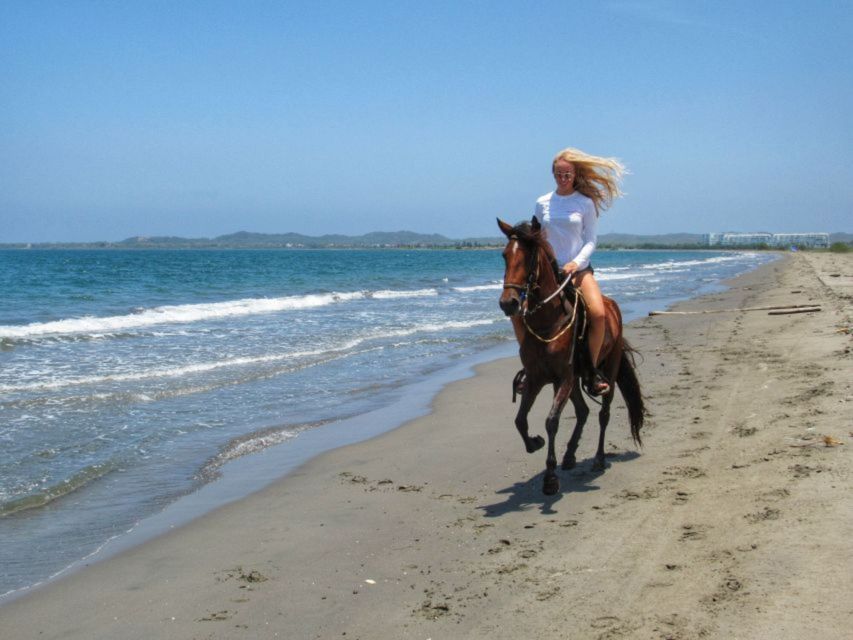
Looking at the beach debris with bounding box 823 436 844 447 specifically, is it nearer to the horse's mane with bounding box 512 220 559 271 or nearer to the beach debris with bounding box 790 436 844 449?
the beach debris with bounding box 790 436 844 449

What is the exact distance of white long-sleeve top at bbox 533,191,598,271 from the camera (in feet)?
22.9

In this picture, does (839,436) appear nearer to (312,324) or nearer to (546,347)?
(546,347)

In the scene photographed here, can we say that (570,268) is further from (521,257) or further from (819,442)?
(819,442)

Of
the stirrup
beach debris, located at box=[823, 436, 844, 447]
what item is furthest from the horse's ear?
A: beach debris, located at box=[823, 436, 844, 447]

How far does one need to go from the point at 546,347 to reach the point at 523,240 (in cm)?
94

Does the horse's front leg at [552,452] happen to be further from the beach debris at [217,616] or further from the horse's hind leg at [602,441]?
the beach debris at [217,616]

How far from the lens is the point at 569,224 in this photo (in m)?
6.97

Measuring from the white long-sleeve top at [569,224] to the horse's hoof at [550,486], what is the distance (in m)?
1.83

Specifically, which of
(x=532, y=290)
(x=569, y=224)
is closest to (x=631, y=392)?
(x=569, y=224)

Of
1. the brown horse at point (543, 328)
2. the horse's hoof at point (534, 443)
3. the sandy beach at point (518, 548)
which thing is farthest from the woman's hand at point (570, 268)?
the sandy beach at point (518, 548)

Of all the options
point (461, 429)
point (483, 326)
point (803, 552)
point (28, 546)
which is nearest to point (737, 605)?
point (803, 552)

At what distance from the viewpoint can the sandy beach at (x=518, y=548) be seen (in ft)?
13.9

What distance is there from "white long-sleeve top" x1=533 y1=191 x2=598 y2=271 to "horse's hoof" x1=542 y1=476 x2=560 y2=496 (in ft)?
6.01

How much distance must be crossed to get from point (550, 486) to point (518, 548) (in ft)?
4.11
